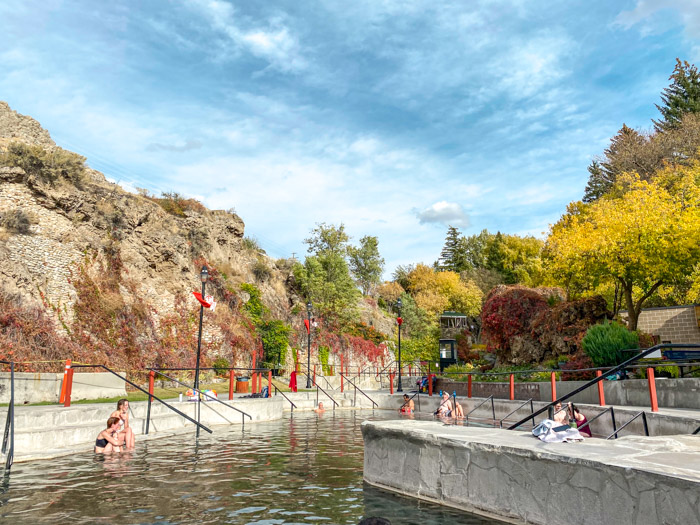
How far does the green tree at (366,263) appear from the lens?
6694cm

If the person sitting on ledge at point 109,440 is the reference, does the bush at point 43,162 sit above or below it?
above

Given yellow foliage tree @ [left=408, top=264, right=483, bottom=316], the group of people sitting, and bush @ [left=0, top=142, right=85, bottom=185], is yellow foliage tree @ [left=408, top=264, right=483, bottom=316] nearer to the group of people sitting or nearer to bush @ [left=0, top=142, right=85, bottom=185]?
bush @ [left=0, top=142, right=85, bottom=185]

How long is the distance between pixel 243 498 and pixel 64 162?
2514cm

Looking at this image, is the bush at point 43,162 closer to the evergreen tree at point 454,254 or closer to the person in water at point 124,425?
the person in water at point 124,425

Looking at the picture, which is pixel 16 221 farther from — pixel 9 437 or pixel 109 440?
pixel 109 440

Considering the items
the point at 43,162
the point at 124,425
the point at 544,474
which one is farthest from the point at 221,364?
the point at 544,474

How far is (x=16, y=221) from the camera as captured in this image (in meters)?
21.3

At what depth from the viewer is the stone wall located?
26.1 m

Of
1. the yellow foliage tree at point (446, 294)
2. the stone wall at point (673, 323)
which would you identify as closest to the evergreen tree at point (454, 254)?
the yellow foliage tree at point (446, 294)

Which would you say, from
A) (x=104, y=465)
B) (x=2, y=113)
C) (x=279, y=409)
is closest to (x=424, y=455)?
(x=104, y=465)

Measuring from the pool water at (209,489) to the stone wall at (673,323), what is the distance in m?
23.6

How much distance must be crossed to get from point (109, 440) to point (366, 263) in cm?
5759

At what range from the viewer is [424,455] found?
619 centimetres

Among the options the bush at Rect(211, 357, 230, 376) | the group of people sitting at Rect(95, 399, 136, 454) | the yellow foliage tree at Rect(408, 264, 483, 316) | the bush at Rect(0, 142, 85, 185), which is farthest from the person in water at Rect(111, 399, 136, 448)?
the yellow foliage tree at Rect(408, 264, 483, 316)
